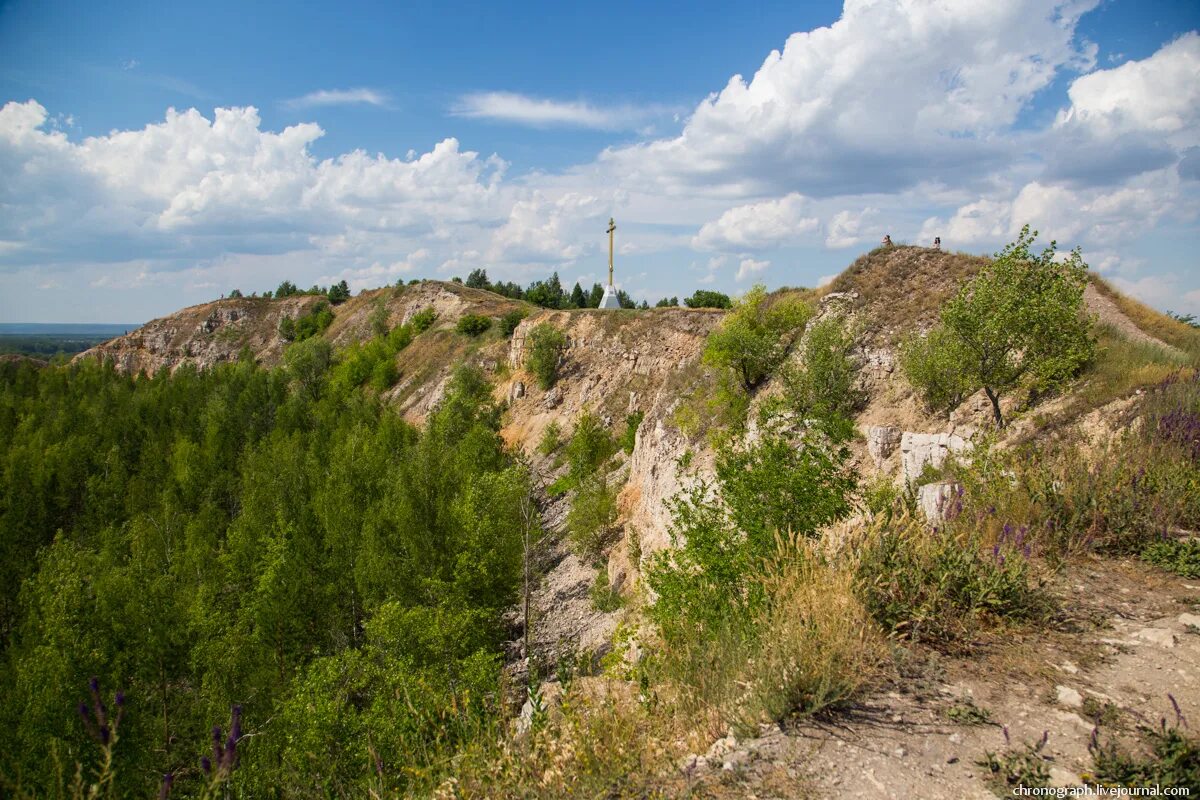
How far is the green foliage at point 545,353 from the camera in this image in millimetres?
45562

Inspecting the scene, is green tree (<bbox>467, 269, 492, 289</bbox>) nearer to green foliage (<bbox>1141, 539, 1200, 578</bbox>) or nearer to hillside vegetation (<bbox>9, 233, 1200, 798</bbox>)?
hillside vegetation (<bbox>9, 233, 1200, 798</bbox>)

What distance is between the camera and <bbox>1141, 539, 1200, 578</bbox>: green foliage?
618 centimetres

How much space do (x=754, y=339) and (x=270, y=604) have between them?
61.6 ft

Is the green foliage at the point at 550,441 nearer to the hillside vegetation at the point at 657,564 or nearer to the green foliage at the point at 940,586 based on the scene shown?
the hillside vegetation at the point at 657,564

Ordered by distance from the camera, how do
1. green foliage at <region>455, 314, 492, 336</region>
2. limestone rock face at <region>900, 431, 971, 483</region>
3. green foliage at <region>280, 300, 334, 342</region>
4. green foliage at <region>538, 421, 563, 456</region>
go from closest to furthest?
limestone rock face at <region>900, 431, 971, 483</region> < green foliage at <region>538, 421, 563, 456</region> < green foliage at <region>455, 314, 492, 336</region> < green foliage at <region>280, 300, 334, 342</region>

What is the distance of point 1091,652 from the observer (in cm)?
504

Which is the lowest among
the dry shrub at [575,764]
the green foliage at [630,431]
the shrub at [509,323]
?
the green foliage at [630,431]

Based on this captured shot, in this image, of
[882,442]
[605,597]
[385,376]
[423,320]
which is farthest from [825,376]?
[423,320]

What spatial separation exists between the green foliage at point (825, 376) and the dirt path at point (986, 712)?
47.1 feet

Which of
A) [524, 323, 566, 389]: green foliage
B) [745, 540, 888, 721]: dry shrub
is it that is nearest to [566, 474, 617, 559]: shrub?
[524, 323, 566, 389]: green foliage

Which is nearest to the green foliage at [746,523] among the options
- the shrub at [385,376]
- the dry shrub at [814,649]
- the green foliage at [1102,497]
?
the dry shrub at [814,649]

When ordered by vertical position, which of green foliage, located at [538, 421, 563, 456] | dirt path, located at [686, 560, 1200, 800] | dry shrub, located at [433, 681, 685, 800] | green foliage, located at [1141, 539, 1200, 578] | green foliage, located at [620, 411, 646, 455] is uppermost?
green foliage, located at [1141, 539, 1200, 578]

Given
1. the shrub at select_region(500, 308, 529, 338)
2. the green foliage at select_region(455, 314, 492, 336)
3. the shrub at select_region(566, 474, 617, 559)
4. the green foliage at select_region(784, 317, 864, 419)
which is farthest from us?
the green foliage at select_region(455, 314, 492, 336)

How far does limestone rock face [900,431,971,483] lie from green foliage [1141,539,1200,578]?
9116 millimetres
